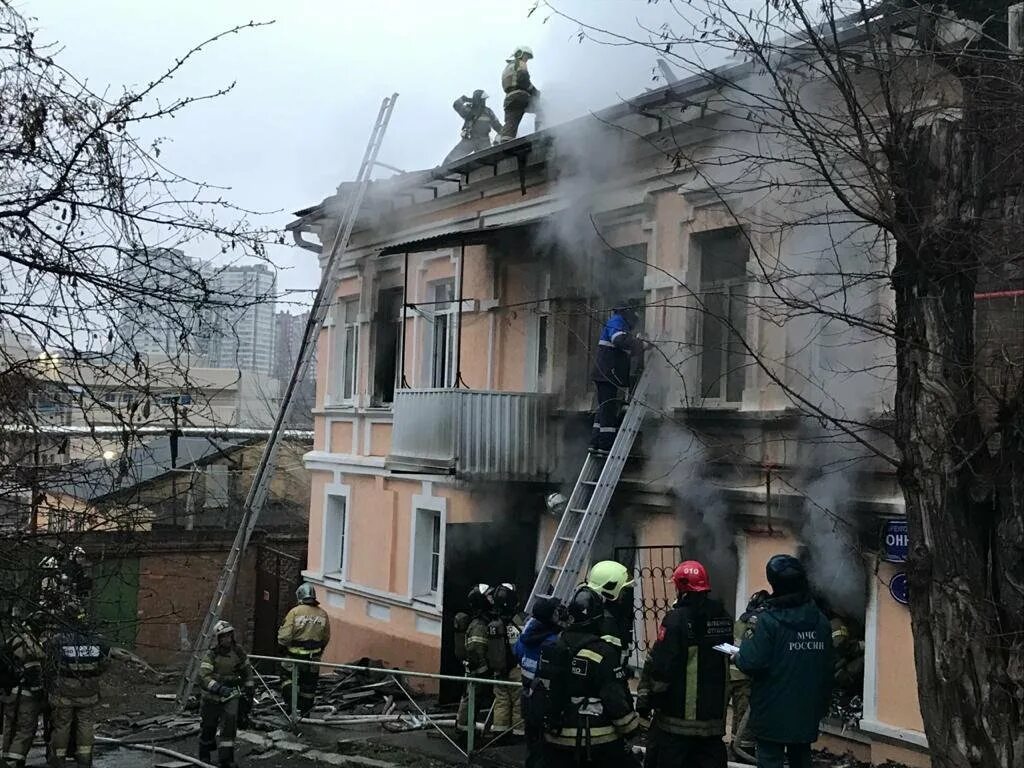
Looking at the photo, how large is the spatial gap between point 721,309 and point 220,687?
604 cm

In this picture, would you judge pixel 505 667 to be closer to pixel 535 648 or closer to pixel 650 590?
pixel 650 590

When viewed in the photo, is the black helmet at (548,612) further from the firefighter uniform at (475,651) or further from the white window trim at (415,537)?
the white window trim at (415,537)

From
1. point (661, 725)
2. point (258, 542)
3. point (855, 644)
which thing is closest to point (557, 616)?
point (661, 725)

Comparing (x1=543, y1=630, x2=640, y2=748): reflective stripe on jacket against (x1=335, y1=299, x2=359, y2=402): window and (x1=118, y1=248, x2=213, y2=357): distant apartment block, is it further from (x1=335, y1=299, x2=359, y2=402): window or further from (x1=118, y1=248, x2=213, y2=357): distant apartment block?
(x1=335, y1=299, x2=359, y2=402): window

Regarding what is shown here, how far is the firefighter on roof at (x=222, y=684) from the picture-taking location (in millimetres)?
10195

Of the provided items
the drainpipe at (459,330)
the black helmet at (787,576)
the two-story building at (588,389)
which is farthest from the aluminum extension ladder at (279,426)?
the black helmet at (787,576)

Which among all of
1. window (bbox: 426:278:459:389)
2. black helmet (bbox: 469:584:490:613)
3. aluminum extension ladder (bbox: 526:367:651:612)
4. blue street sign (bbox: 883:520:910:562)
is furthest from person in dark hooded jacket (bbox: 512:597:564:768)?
window (bbox: 426:278:459:389)

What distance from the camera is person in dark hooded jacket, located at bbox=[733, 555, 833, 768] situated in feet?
20.0

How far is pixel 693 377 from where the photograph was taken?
10938 millimetres

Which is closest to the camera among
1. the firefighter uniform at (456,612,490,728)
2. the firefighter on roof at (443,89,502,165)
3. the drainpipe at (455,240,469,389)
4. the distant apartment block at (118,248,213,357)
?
the distant apartment block at (118,248,213,357)

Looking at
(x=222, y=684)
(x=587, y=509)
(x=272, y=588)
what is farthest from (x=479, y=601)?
(x=272, y=588)

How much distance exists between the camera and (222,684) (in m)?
10.3

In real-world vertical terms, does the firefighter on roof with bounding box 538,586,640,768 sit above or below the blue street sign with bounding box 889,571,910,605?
below

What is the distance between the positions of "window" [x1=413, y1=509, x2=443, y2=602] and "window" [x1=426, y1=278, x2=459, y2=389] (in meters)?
1.90
